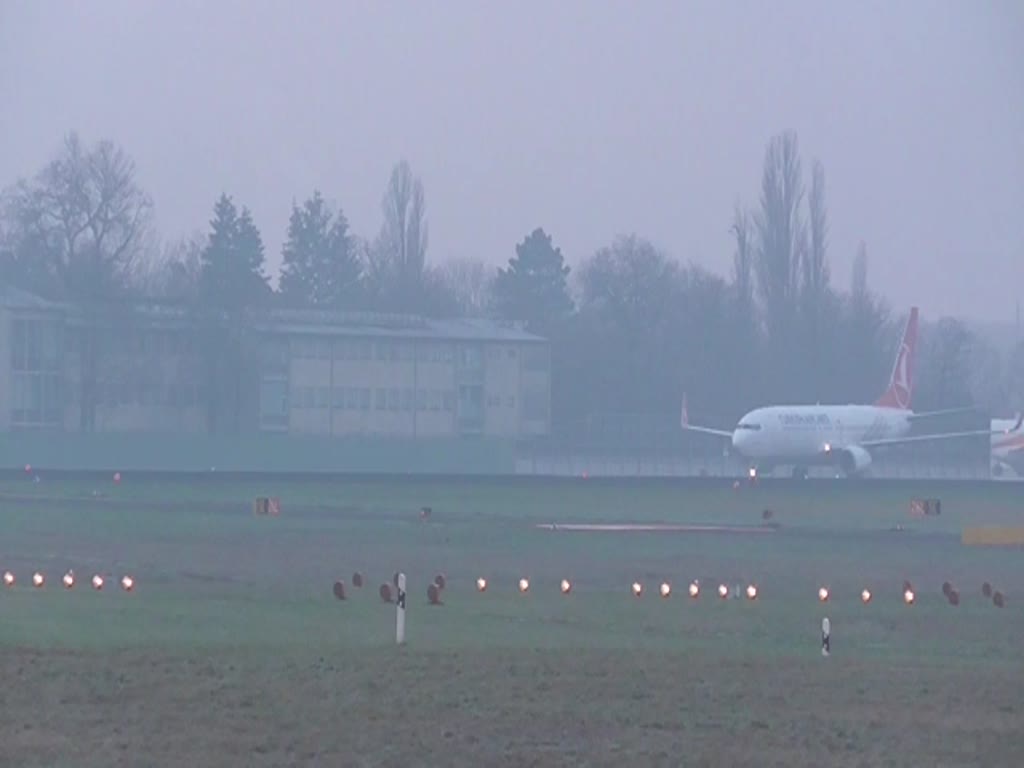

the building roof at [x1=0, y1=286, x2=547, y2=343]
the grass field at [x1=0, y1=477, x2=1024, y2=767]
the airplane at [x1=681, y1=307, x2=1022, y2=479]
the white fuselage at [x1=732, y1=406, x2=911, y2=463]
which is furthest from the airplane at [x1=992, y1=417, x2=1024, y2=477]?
the grass field at [x1=0, y1=477, x2=1024, y2=767]

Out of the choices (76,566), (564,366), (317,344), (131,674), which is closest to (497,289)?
(564,366)

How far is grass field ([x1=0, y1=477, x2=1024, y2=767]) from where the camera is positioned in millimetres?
15695

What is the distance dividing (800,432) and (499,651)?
6850 centimetres

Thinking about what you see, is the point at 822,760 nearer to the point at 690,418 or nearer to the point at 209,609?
the point at 209,609

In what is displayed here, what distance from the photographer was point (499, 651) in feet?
68.5

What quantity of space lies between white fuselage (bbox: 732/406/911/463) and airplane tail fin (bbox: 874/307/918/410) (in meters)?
4.89

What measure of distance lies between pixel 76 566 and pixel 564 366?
95620 mm

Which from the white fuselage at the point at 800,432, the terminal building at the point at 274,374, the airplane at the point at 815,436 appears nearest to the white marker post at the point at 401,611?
the airplane at the point at 815,436

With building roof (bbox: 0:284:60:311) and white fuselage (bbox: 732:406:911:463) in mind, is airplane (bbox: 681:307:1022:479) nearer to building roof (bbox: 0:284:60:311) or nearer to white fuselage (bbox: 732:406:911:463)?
white fuselage (bbox: 732:406:911:463)

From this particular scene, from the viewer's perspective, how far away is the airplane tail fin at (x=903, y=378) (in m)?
97.9

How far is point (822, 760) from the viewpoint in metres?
15.3

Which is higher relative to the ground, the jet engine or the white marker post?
the jet engine

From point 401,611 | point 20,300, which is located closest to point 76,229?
point 20,300

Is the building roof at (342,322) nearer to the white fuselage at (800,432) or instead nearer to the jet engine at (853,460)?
the white fuselage at (800,432)
